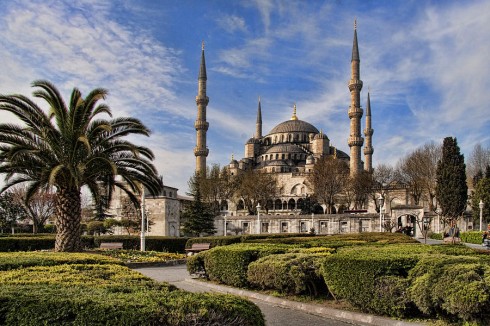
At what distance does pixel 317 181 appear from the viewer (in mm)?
55219

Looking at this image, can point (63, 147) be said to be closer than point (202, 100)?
Yes

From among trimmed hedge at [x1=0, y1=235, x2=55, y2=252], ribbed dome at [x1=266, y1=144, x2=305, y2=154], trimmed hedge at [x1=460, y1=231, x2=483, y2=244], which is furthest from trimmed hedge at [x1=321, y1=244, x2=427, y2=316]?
ribbed dome at [x1=266, y1=144, x2=305, y2=154]

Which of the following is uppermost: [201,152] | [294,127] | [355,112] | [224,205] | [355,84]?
[355,84]

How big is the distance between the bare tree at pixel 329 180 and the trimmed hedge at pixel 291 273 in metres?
44.1

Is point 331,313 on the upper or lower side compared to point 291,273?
lower

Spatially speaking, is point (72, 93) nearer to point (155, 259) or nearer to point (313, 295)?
point (155, 259)

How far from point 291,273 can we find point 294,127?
83292 mm

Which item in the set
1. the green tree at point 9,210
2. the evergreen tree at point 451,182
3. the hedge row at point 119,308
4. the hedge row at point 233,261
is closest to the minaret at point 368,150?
the evergreen tree at point 451,182

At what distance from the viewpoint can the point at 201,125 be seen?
70.1 meters

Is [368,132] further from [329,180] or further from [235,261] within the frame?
[235,261]

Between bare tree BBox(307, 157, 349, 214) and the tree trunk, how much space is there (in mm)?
40573

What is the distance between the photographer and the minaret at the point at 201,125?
6938 cm

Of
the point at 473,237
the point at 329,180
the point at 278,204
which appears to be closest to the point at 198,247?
the point at 473,237

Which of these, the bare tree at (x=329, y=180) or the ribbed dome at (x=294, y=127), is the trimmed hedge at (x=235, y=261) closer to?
the bare tree at (x=329, y=180)
